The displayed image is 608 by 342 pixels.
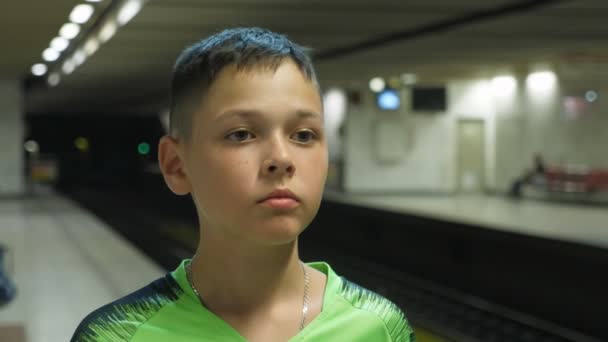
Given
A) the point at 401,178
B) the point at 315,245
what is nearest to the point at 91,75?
the point at 315,245

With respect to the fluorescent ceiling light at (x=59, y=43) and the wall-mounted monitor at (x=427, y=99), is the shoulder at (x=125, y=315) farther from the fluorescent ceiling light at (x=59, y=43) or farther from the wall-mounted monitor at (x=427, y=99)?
the wall-mounted monitor at (x=427, y=99)

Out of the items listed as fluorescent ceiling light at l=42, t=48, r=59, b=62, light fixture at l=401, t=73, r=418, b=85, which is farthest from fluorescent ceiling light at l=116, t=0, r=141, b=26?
light fixture at l=401, t=73, r=418, b=85

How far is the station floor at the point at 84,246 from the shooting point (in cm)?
747

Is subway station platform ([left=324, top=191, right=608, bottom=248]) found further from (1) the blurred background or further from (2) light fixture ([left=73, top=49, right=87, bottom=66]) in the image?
(2) light fixture ([left=73, top=49, right=87, bottom=66])

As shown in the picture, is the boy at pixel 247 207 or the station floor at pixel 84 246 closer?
the boy at pixel 247 207

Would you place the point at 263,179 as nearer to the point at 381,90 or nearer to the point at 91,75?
the point at 91,75

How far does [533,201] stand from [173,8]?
39.3 feet

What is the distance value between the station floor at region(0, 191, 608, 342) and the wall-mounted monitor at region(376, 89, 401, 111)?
342 centimetres

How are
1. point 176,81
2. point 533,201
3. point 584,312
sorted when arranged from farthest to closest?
point 533,201 → point 584,312 → point 176,81

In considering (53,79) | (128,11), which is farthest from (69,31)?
(53,79)

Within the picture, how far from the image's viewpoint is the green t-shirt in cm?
111

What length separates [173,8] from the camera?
10.3 meters

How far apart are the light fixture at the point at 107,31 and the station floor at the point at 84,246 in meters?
2.95

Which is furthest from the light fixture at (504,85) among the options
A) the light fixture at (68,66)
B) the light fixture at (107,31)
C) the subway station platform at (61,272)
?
the light fixture at (107,31)
